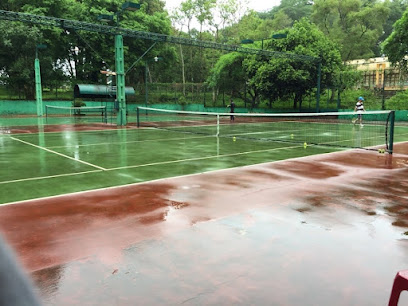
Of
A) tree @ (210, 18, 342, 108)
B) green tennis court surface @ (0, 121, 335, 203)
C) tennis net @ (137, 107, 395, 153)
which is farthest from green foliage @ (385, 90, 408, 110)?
green tennis court surface @ (0, 121, 335, 203)

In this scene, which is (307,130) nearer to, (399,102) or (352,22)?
(399,102)

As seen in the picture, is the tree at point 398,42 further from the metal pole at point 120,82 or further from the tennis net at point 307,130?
the metal pole at point 120,82

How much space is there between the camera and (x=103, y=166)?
30.2 feet

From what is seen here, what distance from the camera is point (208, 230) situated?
15.4ft

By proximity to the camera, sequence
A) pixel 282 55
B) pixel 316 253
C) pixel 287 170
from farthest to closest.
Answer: pixel 282 55 < pixel 287 170 < pixel 316 253

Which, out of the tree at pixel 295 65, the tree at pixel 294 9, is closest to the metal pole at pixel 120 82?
the tree at pixel 295 65

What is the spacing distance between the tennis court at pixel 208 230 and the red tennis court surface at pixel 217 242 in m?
0.02

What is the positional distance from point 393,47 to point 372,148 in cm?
2475

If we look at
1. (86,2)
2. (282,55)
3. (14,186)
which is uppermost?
(86,2)

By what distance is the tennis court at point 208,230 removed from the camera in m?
3.27

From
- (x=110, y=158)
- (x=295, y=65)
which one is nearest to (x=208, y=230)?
(x=110, y=158)

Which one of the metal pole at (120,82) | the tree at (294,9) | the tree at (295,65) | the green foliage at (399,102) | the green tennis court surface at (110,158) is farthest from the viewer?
the tree at (294,9)

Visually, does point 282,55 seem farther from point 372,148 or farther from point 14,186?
point 14,186

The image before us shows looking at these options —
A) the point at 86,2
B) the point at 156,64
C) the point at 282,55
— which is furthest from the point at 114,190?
the point at 156,64
